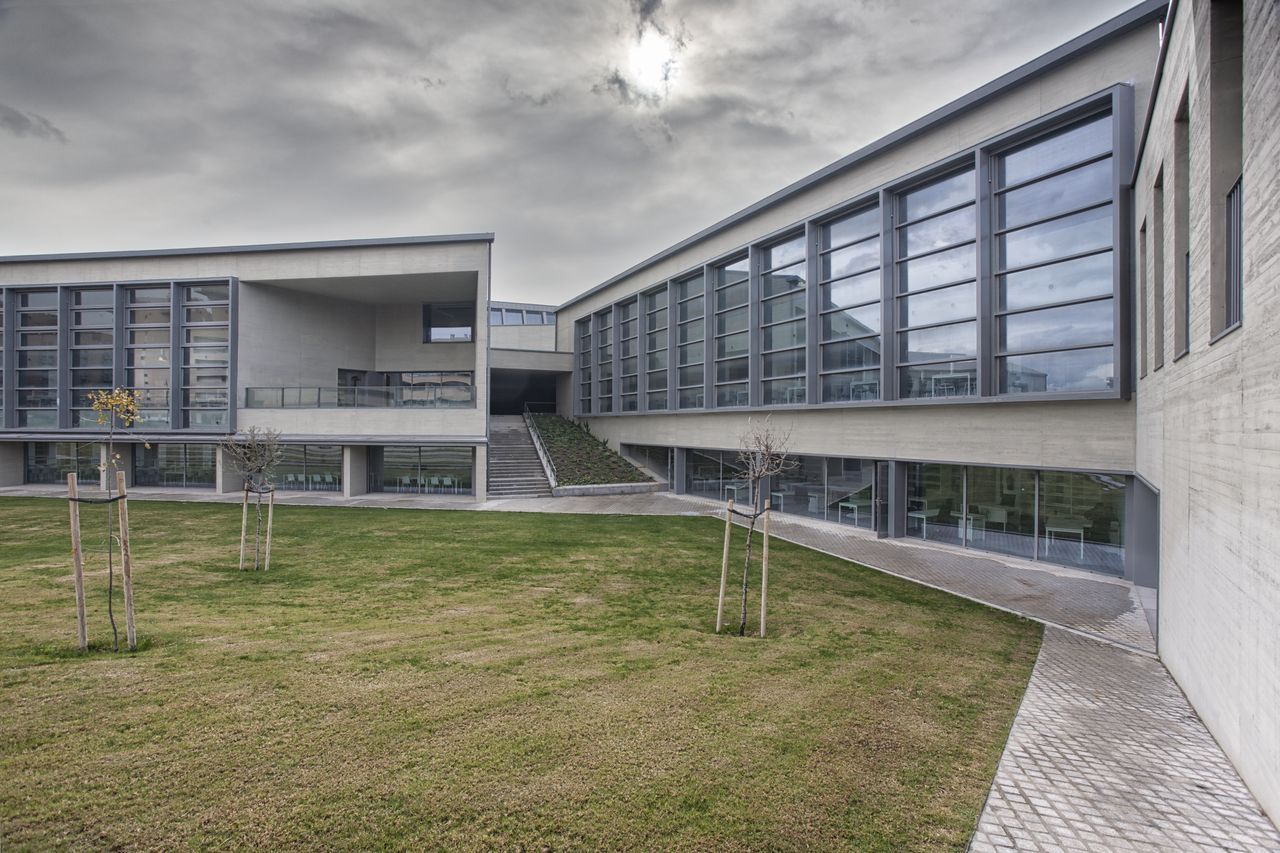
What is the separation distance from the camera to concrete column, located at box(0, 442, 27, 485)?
95.6 ft

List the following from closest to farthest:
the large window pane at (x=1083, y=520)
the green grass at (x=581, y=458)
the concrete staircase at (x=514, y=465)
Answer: the large window pane at (x=1083, y=520), the concrete staircase at (x=514, y=465), the green grass at (x=581, y=458)

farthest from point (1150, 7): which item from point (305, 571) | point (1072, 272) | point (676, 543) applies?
point (305, 571)

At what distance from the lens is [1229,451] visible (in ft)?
19.0

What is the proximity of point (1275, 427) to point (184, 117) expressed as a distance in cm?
2616

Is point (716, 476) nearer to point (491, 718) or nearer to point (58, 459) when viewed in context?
point (491, 718)

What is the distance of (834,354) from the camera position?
2073 cm

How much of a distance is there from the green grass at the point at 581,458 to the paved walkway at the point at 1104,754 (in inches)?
767

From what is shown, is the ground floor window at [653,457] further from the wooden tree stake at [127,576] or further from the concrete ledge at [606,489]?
the wooden tree stake at [127,576]

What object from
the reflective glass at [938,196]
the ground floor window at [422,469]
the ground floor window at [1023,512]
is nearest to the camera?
the ground floor window at [1023,512]

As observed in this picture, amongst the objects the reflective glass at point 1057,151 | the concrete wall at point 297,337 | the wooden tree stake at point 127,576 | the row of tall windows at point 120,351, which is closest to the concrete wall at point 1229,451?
the reflective glass at point 1057,151

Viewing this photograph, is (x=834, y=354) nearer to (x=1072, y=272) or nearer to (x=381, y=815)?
(x=1072, y=272)

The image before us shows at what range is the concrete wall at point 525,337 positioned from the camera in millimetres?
43250

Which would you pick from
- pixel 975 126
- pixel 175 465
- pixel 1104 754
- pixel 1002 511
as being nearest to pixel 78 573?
pixel 1104 754

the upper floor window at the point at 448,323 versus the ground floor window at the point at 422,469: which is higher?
the upper floor window at the point at 448,323
